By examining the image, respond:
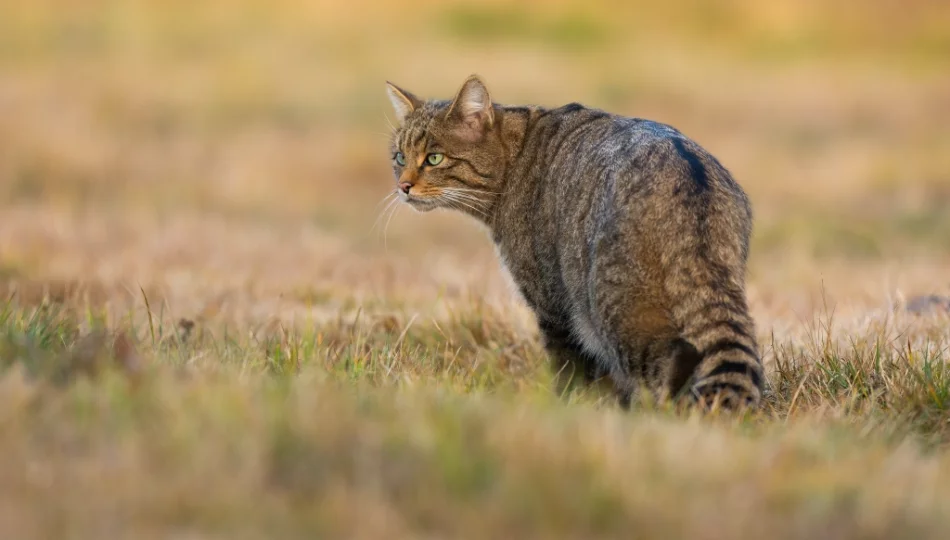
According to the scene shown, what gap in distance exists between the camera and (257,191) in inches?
513

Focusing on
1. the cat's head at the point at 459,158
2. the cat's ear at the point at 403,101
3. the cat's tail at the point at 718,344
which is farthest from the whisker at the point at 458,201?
the cat's tail at the point at 718,344

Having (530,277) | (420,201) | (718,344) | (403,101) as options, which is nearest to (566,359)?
(530,277)

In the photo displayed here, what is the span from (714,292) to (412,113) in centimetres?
246

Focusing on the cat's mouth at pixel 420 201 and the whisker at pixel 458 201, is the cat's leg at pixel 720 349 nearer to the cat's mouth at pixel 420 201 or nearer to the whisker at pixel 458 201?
the whisker at pixel 458 201

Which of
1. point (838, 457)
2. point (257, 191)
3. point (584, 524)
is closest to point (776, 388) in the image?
point (838, 457)

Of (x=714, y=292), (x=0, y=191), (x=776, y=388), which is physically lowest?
(x=0, y=191)

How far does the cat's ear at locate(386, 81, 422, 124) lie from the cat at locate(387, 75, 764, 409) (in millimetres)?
107

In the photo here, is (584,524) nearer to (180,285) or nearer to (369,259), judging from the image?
(180,285)

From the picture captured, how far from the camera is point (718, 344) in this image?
12.8 ft

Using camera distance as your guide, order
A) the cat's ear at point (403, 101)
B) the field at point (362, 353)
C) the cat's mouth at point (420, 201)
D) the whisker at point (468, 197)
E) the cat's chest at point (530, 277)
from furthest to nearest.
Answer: the cat's ear at point (403, 101)
the cat's mouth at point (420, 201)
the whisker at point (468, 197)
the cat's chest at point (530, 277)
the field at point (362, 353)

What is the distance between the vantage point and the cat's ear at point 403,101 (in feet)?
19.7

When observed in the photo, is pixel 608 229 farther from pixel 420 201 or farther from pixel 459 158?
pixel 420 201

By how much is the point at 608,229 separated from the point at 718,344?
24.6 inches

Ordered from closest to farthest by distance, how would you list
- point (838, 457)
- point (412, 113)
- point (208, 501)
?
point (208, 501) → point (838, 457) → point (412, 113)
